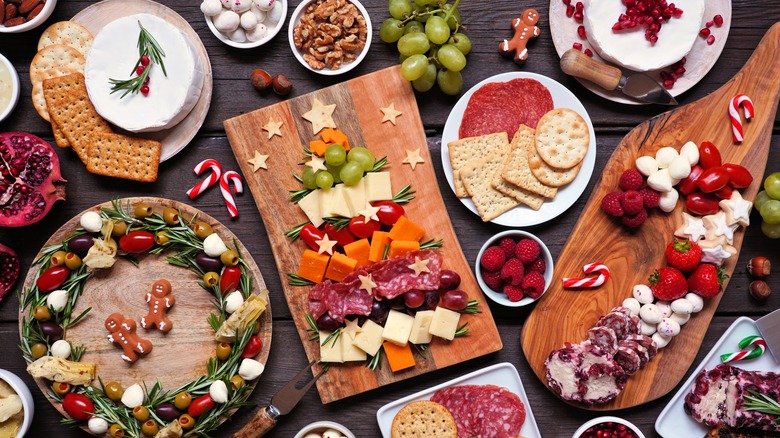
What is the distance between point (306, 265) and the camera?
2.09 m

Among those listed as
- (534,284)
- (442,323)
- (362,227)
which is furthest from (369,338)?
(534,284)

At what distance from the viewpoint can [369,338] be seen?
6.84 feet

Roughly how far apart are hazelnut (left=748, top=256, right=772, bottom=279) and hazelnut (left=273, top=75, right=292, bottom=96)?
1.74m

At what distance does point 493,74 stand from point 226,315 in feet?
4.18

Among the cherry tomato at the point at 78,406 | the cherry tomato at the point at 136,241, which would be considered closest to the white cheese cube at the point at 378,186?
the cherry tomato at the point at 136,241

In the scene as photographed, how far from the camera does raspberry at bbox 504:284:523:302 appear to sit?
2.06 m

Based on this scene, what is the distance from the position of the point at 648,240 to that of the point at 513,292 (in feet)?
1.73

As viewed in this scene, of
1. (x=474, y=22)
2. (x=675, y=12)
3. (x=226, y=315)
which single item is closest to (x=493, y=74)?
(x=474, y=22)

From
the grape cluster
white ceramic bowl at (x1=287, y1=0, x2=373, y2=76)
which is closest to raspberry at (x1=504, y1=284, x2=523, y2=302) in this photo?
the grape cluster

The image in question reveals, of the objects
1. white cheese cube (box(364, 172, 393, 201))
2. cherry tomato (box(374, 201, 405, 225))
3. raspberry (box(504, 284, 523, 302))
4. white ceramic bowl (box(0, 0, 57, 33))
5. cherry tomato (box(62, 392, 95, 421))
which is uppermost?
white ceramic bowl (box(0, 0, 57, 33))

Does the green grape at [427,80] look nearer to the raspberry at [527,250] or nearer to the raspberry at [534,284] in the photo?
the raspberry at [527,250]

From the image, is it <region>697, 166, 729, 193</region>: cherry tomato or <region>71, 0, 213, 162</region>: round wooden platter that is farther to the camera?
<region>71, 0, 213, 162</region>: round wooden platter

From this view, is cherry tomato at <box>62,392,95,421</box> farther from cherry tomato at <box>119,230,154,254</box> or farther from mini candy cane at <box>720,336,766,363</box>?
mini candy cane at <box>720,336,766,363</box>

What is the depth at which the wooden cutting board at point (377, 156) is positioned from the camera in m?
2.12
